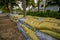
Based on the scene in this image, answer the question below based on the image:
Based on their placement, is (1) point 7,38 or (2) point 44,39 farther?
(1) point 7,38

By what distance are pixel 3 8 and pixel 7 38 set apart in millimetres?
26629

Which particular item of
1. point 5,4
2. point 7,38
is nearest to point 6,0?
point 5,4

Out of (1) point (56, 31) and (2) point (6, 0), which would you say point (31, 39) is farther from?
(2) point (6, 0)

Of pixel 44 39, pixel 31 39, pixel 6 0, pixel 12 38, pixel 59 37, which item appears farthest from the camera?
pixel 6 0

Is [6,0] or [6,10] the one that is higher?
[6,0]

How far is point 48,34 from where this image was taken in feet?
28.1

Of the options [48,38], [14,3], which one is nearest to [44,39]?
[48,38]

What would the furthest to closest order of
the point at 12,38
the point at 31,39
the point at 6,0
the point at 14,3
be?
the point at 6,0 → the point at 14,3 → the point at 12,38 → the point at 31,39

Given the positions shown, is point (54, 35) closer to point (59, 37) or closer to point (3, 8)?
point (59, 37)

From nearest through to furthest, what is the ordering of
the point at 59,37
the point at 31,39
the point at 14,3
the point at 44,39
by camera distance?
1. the point at 59,37
2. the point at 44,39
3. the point at 31,39
4. the point at 14,3

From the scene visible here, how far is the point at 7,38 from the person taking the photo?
35.2ft

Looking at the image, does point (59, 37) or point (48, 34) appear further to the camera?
point (48, 34)

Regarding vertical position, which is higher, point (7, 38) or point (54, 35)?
point (54, 35)

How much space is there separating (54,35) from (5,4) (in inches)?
1158
